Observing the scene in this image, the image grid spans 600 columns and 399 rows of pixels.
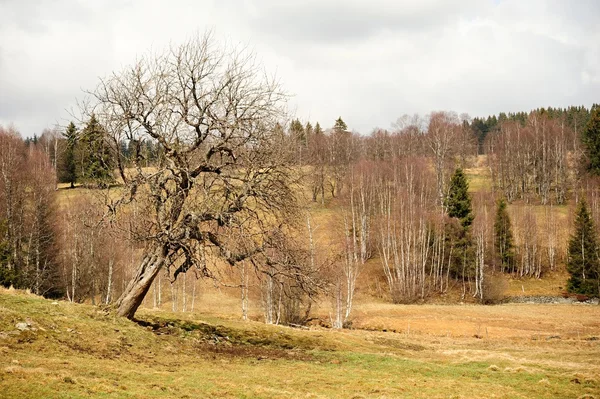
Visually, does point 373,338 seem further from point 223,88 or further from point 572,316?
point 572,316

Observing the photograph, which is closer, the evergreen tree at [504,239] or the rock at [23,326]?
the rock at [23,326]

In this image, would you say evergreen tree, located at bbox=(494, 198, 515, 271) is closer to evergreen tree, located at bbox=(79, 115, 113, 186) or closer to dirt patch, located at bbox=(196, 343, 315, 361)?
dirt patch, located at bbox=(196, 343, 315, 361)

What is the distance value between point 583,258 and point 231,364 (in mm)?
55291

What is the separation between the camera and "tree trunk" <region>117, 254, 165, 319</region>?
19688 mm

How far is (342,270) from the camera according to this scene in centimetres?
4422

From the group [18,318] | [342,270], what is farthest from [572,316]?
[18,318]

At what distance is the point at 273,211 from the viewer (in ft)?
66.5

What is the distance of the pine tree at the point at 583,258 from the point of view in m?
58.5

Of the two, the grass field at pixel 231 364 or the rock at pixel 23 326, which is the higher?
the rock at pixel 23 326

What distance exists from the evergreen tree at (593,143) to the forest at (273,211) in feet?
0.81

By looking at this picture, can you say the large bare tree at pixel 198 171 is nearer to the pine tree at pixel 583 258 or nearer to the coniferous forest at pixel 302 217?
the coniferous forest at pixel 302 217

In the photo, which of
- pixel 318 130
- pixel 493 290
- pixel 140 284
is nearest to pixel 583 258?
pixel 493 290

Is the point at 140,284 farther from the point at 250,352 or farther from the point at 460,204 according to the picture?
the point at 460,204

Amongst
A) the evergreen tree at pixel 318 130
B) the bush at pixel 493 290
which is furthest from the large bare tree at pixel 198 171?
the evergreen tree at pixel 318 130
